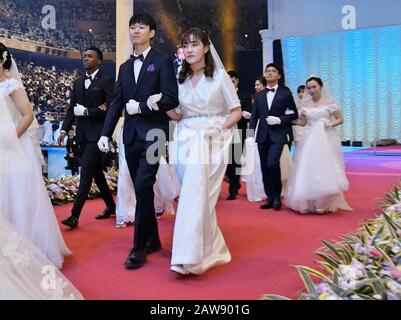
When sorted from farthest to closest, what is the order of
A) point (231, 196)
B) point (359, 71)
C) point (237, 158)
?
point (359, 71) < point (231, 196) < point (237, 158)

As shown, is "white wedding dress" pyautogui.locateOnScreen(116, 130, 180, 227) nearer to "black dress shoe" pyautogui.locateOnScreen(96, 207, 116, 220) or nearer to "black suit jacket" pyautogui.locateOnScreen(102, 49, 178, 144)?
"black dress shoe" pyautogui.locateOnScreen(96, 207, 116, 220)

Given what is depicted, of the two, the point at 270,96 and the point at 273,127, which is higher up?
the point at 270,96

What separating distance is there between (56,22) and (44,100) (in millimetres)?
2934

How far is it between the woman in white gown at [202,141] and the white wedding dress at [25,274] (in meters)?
0.82

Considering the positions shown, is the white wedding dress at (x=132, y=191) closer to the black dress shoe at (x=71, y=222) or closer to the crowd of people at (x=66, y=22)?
the black dress shoe at (x=71, y=222)

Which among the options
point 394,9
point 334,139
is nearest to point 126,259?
point 334,139

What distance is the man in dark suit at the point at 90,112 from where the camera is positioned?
174 inches

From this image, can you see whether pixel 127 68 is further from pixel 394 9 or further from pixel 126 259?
pixel 394 9

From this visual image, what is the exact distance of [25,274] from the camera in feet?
7.29

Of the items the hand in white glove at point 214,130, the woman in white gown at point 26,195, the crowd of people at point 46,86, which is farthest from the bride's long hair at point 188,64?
the crowd of people at point 46,86

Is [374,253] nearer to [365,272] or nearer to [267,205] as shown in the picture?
[365,272]

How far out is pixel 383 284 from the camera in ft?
6.37

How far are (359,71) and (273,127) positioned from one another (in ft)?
33.8

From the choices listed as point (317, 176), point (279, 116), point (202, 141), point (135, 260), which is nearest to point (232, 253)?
point (135, 260)
